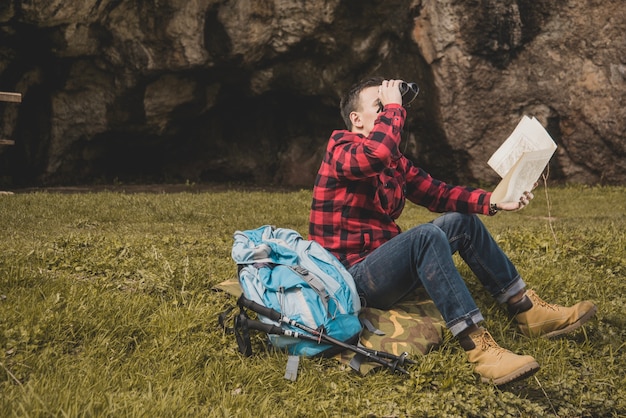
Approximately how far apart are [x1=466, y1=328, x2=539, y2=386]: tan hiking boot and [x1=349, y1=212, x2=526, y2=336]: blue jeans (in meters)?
0.12

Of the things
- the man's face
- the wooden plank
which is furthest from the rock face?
the man's face

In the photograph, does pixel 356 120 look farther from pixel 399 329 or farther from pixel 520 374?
pixel 520 374

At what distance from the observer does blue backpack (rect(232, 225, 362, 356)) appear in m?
3.65

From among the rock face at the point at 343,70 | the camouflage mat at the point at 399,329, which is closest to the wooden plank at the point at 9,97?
the rock face at the point at 343,70

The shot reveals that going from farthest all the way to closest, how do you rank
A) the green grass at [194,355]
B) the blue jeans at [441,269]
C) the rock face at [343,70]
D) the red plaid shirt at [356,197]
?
1. the rock face at [343,70]
2. the red plaid shirt at [356,197]
3. the blue jeans at [441,269]
4. the green grass at [194,355]

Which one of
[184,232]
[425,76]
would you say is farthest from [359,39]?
[184,232]

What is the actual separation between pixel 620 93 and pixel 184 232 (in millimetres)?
9903

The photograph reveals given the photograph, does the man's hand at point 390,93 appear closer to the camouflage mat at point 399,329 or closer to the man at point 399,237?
the man at point 399,237

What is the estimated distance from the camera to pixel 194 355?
145 inches

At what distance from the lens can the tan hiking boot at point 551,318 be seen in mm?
4090

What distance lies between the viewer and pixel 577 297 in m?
4.92

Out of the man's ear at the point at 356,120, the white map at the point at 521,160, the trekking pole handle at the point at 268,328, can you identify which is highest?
the man's ear at the point at 356,120

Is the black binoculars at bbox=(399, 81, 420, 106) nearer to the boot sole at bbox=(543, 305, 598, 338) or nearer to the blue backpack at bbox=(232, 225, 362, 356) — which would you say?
the blue backpack at bbox=(232, 225, 362, 356)

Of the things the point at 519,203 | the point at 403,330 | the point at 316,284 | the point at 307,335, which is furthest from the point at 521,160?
the point at 307,335
